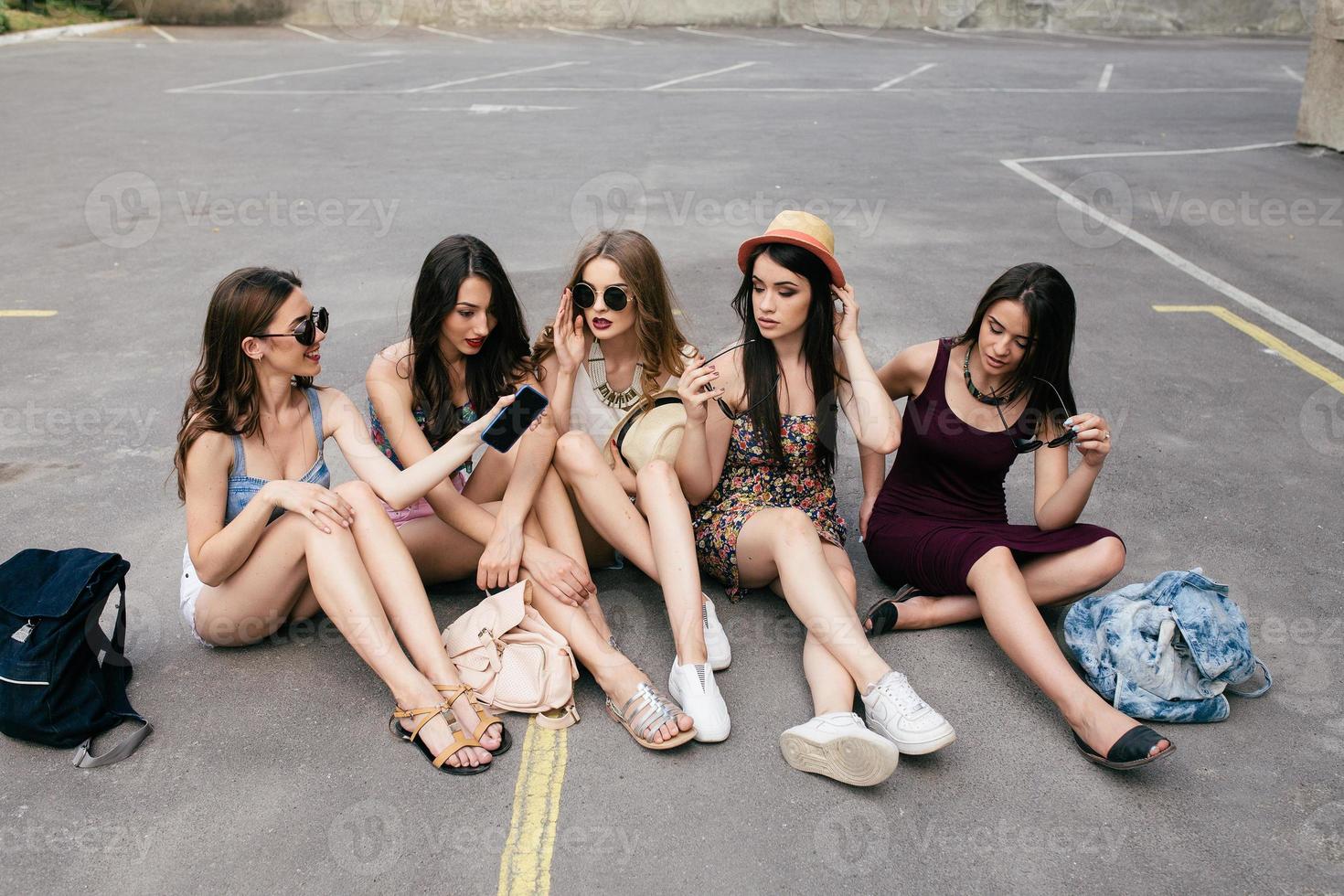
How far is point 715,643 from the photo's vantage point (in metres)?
3.81

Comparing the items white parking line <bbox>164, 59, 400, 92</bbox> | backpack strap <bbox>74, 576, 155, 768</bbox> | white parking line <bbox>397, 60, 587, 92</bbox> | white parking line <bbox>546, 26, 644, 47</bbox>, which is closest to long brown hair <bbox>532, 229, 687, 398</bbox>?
backpack strap <bbox>74, 576, 155, 768</bbox>

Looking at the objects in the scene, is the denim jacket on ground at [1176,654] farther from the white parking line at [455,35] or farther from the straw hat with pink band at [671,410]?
the white parking line at [455,35]

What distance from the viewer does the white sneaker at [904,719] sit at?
3.28m

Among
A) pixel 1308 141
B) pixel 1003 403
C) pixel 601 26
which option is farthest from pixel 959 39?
pixel 1003 403

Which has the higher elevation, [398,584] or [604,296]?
[604,296]

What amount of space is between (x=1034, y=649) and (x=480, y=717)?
1.76 meters

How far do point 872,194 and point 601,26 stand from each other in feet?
63.6

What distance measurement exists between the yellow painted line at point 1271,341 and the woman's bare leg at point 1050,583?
351 cm

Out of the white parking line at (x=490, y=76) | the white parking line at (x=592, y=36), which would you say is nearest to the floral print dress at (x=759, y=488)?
the white parking line at (x=490, y=76)

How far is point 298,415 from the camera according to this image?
→ 385cm

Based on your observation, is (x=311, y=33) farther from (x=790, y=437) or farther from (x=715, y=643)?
(x=715, y=643)

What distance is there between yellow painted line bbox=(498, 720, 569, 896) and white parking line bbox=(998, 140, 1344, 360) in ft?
18.9

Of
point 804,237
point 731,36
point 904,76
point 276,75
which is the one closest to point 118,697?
point 804,237

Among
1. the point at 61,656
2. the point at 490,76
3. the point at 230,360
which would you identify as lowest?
the point at 61,656
